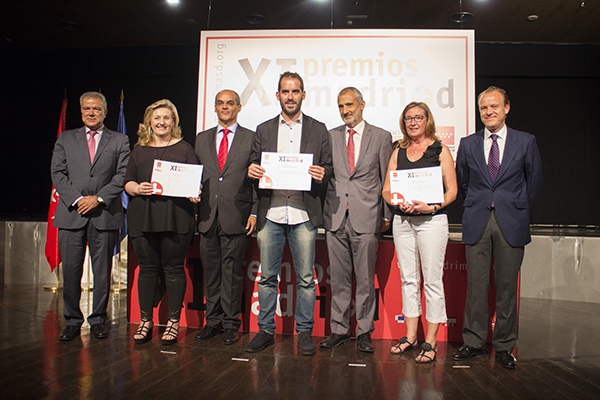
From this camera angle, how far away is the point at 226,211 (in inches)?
105

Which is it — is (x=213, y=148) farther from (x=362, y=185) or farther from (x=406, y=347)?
(x=406, y=347)

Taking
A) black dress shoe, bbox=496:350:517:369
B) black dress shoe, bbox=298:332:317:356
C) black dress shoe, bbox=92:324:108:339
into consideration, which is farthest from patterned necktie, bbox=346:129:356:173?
black dress shoe, bbox=92:324:108:339

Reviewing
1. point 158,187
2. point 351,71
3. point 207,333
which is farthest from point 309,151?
point 351,71

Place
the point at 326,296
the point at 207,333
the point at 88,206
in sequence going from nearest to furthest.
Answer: the point at 88,206 < the point at 207,333 < the point at 326,296

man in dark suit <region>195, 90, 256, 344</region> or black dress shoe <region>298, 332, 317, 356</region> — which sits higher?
man in dark suit <region>195, 90, 256, 344</region>

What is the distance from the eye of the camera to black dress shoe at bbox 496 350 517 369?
2.36 metres

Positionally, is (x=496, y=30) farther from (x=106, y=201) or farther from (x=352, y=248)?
(x=106, y=201)

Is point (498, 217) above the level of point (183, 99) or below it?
below

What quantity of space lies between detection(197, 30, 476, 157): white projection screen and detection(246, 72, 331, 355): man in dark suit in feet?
4.40

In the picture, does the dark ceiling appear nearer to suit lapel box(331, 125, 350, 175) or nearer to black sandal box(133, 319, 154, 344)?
suit lapel box(331, 125, 350, 175)

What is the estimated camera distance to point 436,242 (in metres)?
2.42

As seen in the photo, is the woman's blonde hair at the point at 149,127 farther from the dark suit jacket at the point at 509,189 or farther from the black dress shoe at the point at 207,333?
the dark suit jacket at the point at 509,189

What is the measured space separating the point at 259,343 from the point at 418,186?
1498 millimetres

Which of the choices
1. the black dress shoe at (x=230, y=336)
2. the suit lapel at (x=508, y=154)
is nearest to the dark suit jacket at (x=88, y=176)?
the black dress shoe at (x=230, y=336)
